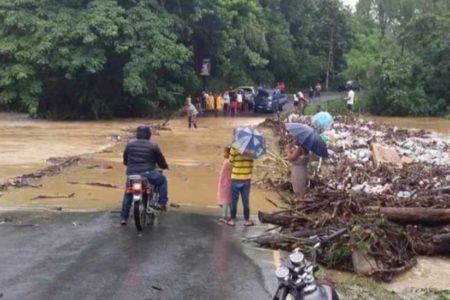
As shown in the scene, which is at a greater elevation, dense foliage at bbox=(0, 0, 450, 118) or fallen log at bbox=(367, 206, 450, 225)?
dense foliage at bbox=(0, 0, 450, 118)

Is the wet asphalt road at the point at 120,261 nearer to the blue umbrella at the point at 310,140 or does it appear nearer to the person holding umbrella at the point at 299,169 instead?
the blue umbrella at the point at 310,140

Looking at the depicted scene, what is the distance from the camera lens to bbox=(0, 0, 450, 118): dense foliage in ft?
113

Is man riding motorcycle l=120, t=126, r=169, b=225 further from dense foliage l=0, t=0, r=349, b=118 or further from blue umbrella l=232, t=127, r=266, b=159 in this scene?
dense foliage l=0, t=0, r=349, b=118

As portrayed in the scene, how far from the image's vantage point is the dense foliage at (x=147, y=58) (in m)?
34.4

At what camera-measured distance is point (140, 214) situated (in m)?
10.8

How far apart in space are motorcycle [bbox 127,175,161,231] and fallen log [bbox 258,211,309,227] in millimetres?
A: 1817

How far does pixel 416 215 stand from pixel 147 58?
86.1ft

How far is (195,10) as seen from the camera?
131 ft

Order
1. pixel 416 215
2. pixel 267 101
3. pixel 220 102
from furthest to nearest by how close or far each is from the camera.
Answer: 1. pixel 267 101
2. pixel 220 102
3. pixel 416 215

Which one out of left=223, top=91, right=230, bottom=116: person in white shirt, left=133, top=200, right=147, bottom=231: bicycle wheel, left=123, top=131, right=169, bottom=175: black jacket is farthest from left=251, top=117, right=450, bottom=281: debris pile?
left=223, top=91, right=230, bottom=116: person in white shirt

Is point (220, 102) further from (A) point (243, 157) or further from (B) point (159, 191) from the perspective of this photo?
(B) point (159, 191)

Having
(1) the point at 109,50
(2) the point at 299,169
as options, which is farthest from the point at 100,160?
(1) the point at 109,50

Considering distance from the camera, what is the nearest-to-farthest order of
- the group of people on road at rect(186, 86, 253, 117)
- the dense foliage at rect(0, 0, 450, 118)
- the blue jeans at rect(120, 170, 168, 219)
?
the blue jeans at rect(120, 170, 168, 219) < the dense foliage at rect(0, 0, 450, 118) < the group of people on road at rect(186, 86, 253, 117)

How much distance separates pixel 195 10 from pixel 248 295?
33617 mm
